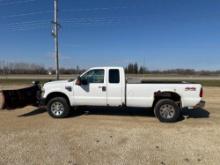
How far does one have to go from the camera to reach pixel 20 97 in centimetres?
921

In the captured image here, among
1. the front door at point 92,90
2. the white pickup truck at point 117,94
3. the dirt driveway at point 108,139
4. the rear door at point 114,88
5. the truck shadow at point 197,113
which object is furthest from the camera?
the truck shadow at point 197,113

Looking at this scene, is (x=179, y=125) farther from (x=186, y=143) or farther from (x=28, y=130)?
(x=28, y=130)

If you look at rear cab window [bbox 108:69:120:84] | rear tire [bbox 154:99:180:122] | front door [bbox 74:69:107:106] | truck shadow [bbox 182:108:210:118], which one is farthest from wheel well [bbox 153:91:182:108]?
front door [bbox 74:69:107:106]

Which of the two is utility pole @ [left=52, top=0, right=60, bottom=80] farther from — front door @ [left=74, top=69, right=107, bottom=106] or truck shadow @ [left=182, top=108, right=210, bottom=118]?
truck shadow @ [left=182, top=108, right=210, bottom=118]

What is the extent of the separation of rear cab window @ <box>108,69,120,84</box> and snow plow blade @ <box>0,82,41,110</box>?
3.09 meters

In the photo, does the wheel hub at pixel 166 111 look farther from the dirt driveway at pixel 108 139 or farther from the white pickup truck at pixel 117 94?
the dirt driveway at pixel 108 139

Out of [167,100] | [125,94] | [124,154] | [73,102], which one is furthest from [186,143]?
[73,102]

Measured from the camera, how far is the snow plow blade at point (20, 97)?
345 inches

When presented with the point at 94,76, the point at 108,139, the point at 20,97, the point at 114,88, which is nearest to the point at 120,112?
the point at 114,88

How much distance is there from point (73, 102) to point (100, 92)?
1.16 meters

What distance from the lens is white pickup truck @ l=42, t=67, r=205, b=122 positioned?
26.0ft

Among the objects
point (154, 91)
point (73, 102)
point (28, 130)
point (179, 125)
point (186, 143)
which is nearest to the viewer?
point (186, 143)

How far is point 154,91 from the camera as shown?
318 inches

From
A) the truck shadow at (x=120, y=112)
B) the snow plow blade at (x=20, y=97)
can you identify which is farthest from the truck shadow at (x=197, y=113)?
the snow plow blade at (x=20, y=97)
